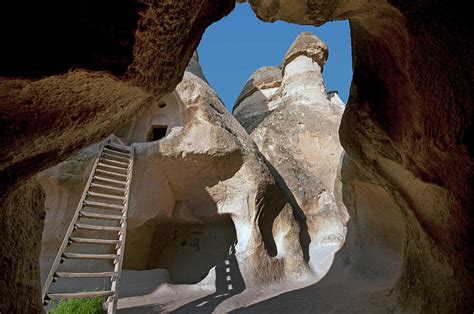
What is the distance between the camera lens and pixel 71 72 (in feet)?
4.22

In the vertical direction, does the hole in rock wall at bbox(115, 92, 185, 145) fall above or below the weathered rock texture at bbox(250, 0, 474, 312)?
above

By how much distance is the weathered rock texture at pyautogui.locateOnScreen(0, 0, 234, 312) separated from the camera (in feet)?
3.75

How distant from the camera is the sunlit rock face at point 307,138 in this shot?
7.17 m

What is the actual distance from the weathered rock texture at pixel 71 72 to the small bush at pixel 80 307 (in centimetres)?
105

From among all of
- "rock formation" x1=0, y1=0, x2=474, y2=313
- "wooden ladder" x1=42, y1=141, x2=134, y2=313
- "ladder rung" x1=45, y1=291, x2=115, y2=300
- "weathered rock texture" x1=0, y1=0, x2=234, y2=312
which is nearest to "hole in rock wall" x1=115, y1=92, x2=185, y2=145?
"wooden ladder" x1=42, y1=141, x2=134, y2=313

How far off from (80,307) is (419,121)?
316 centimetres

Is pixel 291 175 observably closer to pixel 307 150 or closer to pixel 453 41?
pixel 307 150

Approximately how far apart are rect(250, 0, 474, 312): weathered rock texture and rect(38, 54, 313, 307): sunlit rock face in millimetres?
2700

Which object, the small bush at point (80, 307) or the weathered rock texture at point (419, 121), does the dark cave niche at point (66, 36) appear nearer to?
the weathered rock texture at point (419, 121)

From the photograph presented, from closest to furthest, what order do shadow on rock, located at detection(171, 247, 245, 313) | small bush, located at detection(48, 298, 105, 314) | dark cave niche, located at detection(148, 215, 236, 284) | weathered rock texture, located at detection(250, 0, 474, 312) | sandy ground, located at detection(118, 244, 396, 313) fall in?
weathered rock texture, located at detection(250, 0, 474, 312) < small bush, located at detection(48, 298, 105, 314) < sandy ground, located at detection(118, 244, 396, 313) < shadow on rock, located at detection(171, 247, 245, 313) < dark cave niche, located at detection(148, 215, 236, 284)

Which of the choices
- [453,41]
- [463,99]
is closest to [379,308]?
[463,99]

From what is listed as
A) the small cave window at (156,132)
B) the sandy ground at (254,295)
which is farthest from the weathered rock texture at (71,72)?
the small cave window at (156,132)

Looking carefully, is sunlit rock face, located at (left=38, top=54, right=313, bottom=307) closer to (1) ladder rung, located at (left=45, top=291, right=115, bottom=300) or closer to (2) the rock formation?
(1) ladder rung, located at (left=45, top=291, right=115, bottom=300)

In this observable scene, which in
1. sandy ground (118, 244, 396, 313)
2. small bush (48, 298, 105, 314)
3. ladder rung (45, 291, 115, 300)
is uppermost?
ladder rung (45, 291, 115, 300)
